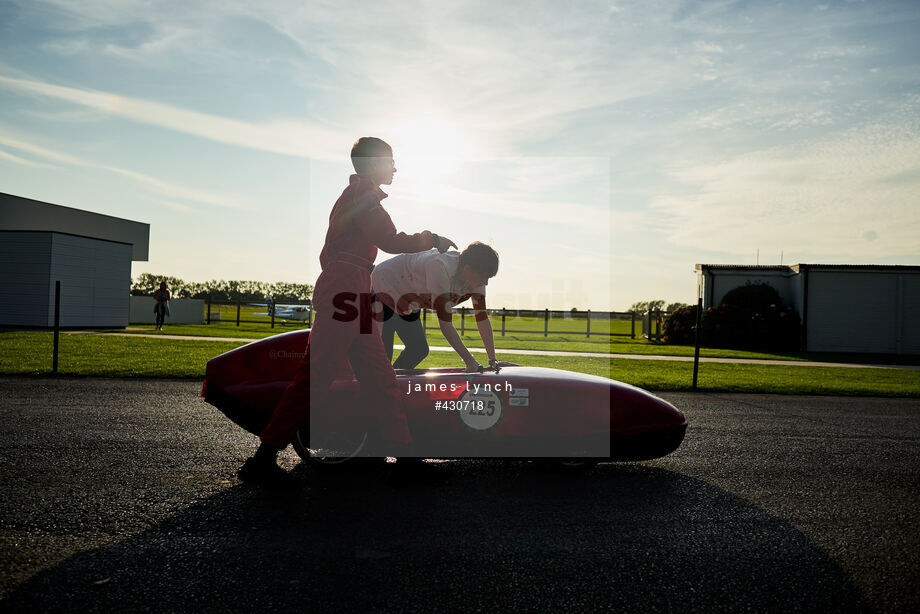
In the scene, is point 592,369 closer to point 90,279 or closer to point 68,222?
point 90,279

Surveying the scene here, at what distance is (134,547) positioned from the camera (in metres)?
2.62

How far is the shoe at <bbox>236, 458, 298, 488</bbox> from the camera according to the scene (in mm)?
3566

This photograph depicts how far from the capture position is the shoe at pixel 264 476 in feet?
11.7

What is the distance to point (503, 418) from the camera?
3.87m

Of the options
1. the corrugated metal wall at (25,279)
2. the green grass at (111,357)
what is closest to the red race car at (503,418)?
the green grass at (111,357)

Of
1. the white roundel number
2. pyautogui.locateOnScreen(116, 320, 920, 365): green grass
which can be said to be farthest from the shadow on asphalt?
pyautogui.locateOnScreen(116, 320, 920, 365): green grass

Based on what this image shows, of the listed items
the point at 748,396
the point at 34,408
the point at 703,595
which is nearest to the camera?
the point at 703,595

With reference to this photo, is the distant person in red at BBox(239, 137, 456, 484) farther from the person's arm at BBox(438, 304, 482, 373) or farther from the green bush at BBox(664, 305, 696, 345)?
the green bush at BBox(664, 305, 696, 345)

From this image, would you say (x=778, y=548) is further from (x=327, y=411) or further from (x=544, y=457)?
(x=327, y=411)

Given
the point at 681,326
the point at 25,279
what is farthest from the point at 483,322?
the point at 25,279

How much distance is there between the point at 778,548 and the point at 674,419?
4.36 ft

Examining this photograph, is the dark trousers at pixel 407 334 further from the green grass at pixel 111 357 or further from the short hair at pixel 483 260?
the green grass at pixel 111 357

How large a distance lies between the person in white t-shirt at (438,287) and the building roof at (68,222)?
31114mm

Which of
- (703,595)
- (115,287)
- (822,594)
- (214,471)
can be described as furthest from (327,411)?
(115,287)
